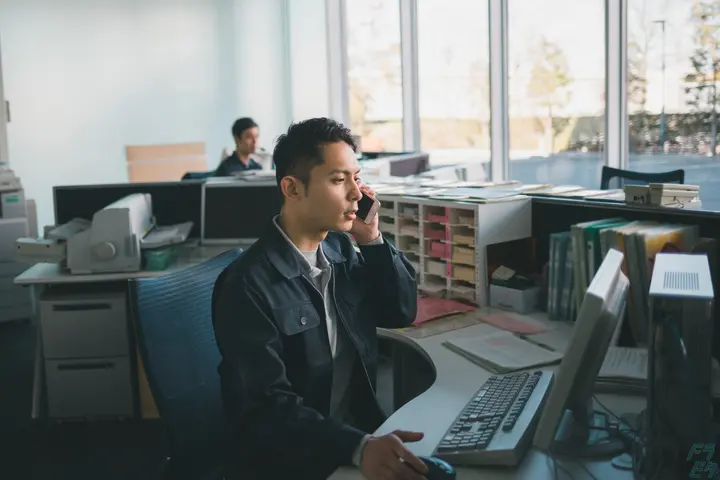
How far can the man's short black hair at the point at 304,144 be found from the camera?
1.75 m

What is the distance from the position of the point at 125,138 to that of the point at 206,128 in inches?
33.3

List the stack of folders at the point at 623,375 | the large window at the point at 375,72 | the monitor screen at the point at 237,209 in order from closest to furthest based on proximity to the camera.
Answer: the stack of folders at the point at 623,375 < the monitor screen at the point at 237,209 < the large window at the point at 375,72

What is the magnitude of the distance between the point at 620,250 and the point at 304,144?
964mm

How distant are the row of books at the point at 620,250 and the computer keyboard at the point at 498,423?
465 millimetres

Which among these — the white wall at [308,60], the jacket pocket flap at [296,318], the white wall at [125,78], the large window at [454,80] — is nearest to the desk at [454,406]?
the jacket pocket flap at [296,318]

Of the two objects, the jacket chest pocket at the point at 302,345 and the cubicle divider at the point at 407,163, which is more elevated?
the cubicle divider at the point at 407,163

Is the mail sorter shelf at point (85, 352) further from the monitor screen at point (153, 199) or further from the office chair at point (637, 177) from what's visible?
the office chair at point (637, 177)

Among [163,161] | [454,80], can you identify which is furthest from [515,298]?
[163,161]

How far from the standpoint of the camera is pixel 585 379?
4.38 feet

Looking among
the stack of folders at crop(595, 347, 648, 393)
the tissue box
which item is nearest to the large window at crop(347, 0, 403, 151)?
the tissue box

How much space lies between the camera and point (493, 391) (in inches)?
69.3

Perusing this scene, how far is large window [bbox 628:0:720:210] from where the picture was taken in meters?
4.27

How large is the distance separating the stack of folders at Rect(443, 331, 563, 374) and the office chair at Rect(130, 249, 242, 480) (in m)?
0.69

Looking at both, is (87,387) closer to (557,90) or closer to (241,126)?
(241,126)
